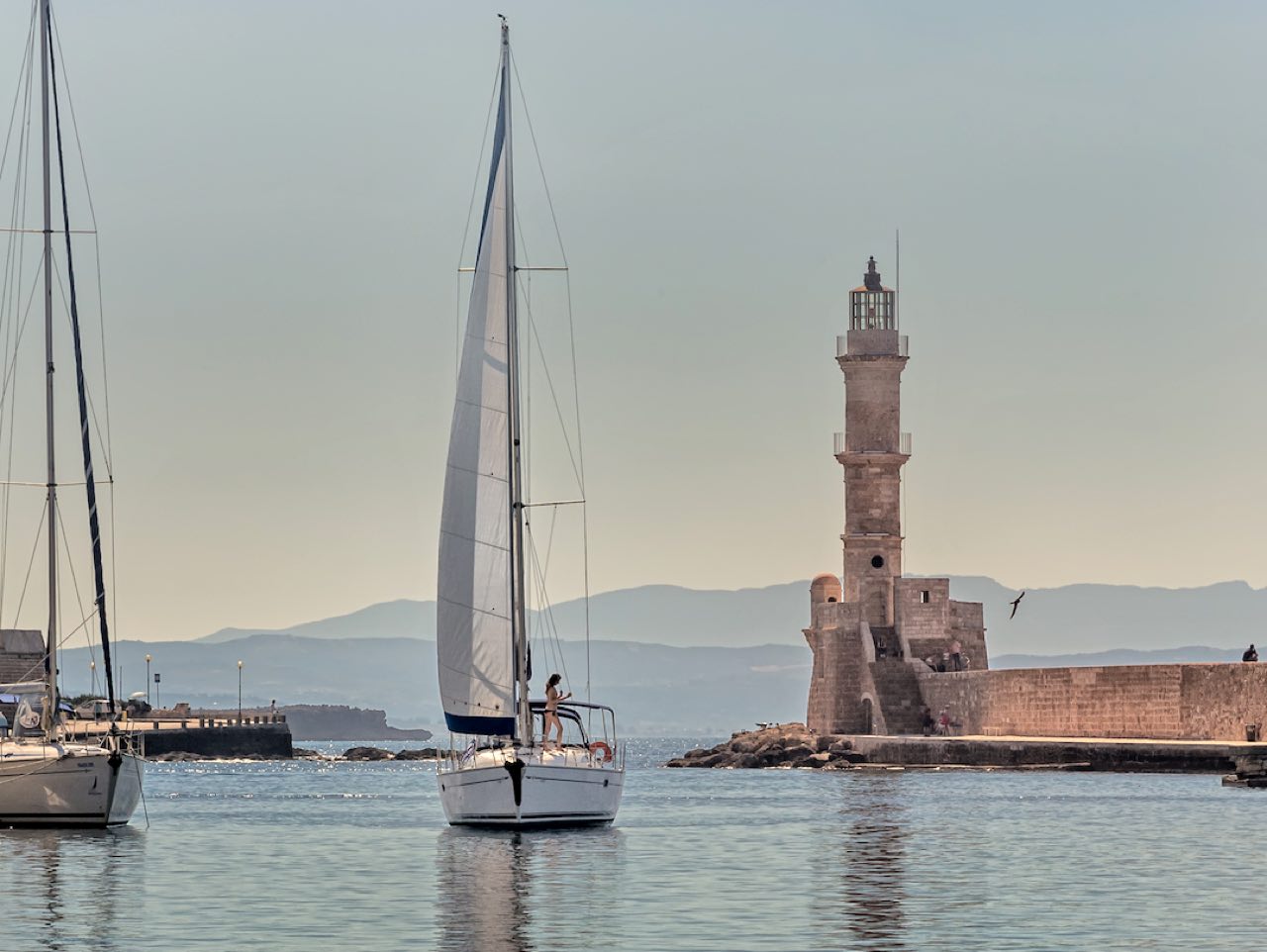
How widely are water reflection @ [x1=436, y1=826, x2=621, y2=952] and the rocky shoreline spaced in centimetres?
3151

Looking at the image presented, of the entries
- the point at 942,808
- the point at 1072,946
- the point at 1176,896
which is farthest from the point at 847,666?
the point at 1072,946

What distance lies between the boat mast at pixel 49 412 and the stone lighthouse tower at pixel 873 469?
35094 millimetres

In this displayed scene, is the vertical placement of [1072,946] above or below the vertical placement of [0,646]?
below

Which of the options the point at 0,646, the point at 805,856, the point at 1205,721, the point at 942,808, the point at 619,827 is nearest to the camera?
the point at 805,856

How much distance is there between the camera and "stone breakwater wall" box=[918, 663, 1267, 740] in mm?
57656

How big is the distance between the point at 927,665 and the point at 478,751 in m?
35.2

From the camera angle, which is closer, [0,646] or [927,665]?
[927,665]

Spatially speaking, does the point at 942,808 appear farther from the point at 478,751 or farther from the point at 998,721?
the point at 998,721

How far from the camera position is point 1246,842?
35.5m

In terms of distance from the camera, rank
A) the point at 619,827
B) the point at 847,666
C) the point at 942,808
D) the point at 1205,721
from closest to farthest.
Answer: the point at 619,827 → the point at 942,808 → the point at 1205,721 → the point at 847,666

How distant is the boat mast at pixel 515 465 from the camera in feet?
118

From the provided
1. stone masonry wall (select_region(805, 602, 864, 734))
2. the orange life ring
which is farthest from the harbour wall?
the orange life ring

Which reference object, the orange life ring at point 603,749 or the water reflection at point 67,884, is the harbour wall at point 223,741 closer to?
the water reflection at point 67,884

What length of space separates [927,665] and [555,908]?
44.6 m
